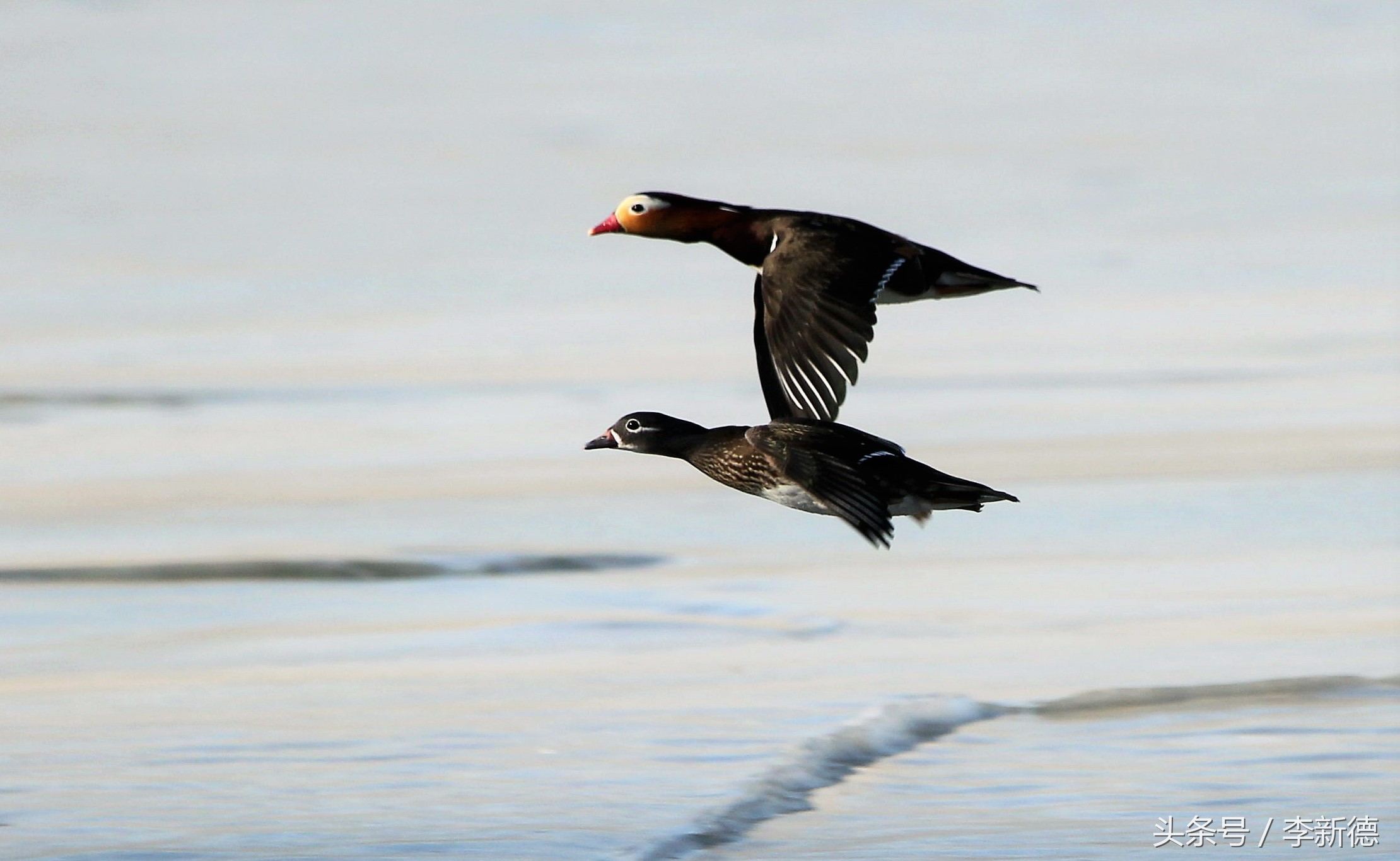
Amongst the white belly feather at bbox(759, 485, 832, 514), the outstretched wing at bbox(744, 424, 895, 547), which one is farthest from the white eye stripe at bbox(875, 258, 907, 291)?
the white belly feather at bbox(759, 485, 832, 514)

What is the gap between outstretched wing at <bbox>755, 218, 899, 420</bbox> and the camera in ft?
30.1

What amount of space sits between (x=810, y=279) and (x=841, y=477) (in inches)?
28.4

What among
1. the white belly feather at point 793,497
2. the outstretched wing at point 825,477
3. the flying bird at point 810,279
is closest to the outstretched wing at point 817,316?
the flying bird at point 810,279

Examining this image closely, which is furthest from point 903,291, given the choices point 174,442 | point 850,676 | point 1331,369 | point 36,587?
point 1331,369

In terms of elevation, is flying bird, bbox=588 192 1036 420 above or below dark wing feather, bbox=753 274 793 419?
above

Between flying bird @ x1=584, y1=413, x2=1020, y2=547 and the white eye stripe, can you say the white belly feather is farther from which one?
the white eye stripe

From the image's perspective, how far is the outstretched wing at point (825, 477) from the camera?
8844 millimetres

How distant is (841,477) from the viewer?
9.07 metres

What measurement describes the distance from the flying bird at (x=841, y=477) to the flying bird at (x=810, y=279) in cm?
10

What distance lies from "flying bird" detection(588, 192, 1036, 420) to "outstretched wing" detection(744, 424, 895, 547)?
110 mm

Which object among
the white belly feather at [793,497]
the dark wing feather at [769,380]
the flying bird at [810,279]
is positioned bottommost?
the white belly feather at [793,497]

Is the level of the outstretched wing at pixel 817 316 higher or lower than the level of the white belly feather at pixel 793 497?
higher

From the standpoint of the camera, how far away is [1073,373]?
64.6 feet

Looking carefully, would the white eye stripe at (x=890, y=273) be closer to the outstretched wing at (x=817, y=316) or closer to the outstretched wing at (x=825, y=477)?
the outstretched wing at (x=817, y=316)
